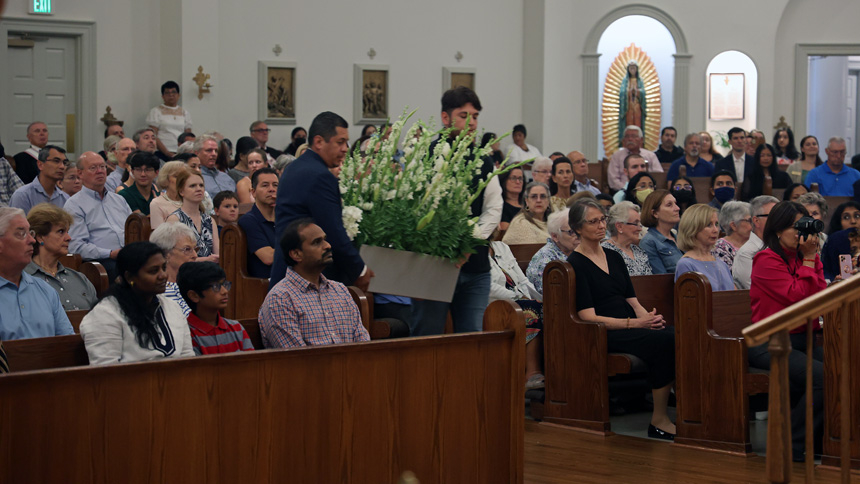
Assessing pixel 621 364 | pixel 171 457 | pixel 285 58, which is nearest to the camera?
pixel 171 457

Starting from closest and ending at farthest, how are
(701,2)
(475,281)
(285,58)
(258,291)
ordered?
(475,281), (258,291), (285,58), (701,2)

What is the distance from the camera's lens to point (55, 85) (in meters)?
12.6

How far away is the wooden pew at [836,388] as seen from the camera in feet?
16.3

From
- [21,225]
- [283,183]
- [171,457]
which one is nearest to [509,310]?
[283,183]

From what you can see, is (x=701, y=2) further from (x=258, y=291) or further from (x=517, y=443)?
(x=517, y=443)

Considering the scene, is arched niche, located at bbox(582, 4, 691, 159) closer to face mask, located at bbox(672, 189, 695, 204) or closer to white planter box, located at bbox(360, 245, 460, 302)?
face mask, located at bbox(672, 189, 695, 204)

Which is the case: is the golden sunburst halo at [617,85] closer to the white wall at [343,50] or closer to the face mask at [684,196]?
the white wall at [343,50]

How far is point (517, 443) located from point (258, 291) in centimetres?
247

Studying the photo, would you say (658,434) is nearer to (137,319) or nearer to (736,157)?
(137,319)

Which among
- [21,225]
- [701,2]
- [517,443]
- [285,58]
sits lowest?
[517,443]

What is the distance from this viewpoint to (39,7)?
12.2 m

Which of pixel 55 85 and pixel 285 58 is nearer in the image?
pixel 55 85

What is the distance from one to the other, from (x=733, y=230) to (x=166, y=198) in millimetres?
3869

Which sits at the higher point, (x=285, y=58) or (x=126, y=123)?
(x=285, y=58)
